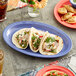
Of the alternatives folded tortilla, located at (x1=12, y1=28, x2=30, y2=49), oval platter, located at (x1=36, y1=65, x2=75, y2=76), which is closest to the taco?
oval platter, located at (x1=36, y1=65, x2=75, y2=76)

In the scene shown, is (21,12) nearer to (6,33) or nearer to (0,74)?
(6,33)

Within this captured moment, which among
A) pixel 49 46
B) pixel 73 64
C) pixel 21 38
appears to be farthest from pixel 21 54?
pixel 73 64

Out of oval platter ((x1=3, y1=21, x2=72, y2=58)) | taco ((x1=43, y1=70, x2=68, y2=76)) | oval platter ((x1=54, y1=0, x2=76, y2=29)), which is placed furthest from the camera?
oval platter ((x1=54, y1=0, x2=76, y2=29))

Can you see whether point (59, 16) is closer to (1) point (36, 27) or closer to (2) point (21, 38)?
(1) point (36, 27)

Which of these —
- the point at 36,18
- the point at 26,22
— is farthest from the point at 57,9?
the point at 26,22

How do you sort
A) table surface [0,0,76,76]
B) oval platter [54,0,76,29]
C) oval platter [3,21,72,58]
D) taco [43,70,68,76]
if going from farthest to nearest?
oval platter [54,0,76,29], oval platter [3,21,72,58], table surface [0,0,76,76], taco [43,70,68,76]

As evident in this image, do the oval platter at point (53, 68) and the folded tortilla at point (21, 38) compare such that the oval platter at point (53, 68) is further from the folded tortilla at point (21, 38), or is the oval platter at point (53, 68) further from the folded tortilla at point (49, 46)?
the folded tortilla at point (21, 38)

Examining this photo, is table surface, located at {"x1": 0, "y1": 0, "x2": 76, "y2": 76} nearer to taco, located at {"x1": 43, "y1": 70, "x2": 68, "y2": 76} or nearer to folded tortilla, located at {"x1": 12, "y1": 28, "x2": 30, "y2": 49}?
folded tortilla, located at {"x1": 12, "y1": 28, "x2": 30, "y2": 49}
